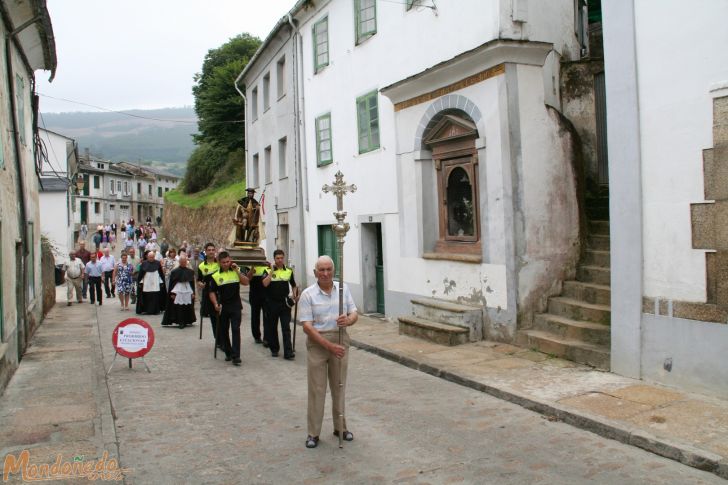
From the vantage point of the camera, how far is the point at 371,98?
563 inches

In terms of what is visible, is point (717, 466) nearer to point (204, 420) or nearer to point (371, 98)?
point (204, 420)

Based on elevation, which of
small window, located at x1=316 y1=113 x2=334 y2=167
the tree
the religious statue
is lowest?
the religious statue

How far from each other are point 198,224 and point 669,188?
32.8 metres

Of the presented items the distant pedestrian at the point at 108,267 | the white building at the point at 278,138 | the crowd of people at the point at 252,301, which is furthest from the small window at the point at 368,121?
the distant pedestrian at the point at 108,267

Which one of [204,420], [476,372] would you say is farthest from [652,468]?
[204,420]

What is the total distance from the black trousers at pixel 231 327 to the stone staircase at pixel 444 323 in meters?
3.24

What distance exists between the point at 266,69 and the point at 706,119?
17.7m

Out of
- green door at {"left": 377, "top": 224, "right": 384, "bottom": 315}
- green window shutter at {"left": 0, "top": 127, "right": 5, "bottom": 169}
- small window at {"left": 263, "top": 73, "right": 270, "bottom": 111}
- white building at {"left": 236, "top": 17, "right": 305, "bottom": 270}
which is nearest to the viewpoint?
green window shutter at {"left": 0, "top": 127, "right": 5, "bottom": 169}

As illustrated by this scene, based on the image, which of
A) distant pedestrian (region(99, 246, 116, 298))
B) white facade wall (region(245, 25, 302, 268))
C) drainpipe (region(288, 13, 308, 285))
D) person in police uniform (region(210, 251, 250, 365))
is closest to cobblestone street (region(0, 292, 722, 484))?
person in police uniform (region(210, 251, 250, 365))

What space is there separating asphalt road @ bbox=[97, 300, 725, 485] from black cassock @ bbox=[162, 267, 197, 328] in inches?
220

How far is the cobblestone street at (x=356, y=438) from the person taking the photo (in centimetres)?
513

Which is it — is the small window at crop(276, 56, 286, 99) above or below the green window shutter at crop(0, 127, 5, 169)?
above

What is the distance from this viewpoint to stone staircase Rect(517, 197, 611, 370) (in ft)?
28.3

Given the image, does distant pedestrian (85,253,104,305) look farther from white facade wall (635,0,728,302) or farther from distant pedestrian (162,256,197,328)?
white facade wall (635,0,728,302)
